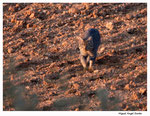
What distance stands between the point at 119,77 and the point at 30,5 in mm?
8615

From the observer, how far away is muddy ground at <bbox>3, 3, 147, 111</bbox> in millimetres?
7616

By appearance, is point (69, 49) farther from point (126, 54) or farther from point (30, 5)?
point (30, 5)

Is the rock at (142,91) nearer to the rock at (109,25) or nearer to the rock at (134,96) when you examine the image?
the rock at (134,96)

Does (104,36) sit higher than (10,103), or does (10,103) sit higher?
(104,36)

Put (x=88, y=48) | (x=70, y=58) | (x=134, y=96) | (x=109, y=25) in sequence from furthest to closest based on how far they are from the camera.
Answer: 1. (x=109, y=25)
2. (x=70, y=58)
3. (x=88, y=48)
4. (x=134, y=96)

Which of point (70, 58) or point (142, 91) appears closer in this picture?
point (142, 91)

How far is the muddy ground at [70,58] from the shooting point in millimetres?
7616

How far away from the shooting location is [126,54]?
9672 millimetres

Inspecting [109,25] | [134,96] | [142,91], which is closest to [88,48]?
[134,96]

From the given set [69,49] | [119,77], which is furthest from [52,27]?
[119,77]

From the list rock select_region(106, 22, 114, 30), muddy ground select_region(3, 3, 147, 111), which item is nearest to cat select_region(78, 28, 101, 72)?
muddy ground select_region(3, 3, 147, 111)

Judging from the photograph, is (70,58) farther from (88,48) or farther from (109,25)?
(109,25)

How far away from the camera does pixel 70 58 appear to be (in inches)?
379

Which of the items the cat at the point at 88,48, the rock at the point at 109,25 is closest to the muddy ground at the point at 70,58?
the rock at the point at 109,25
